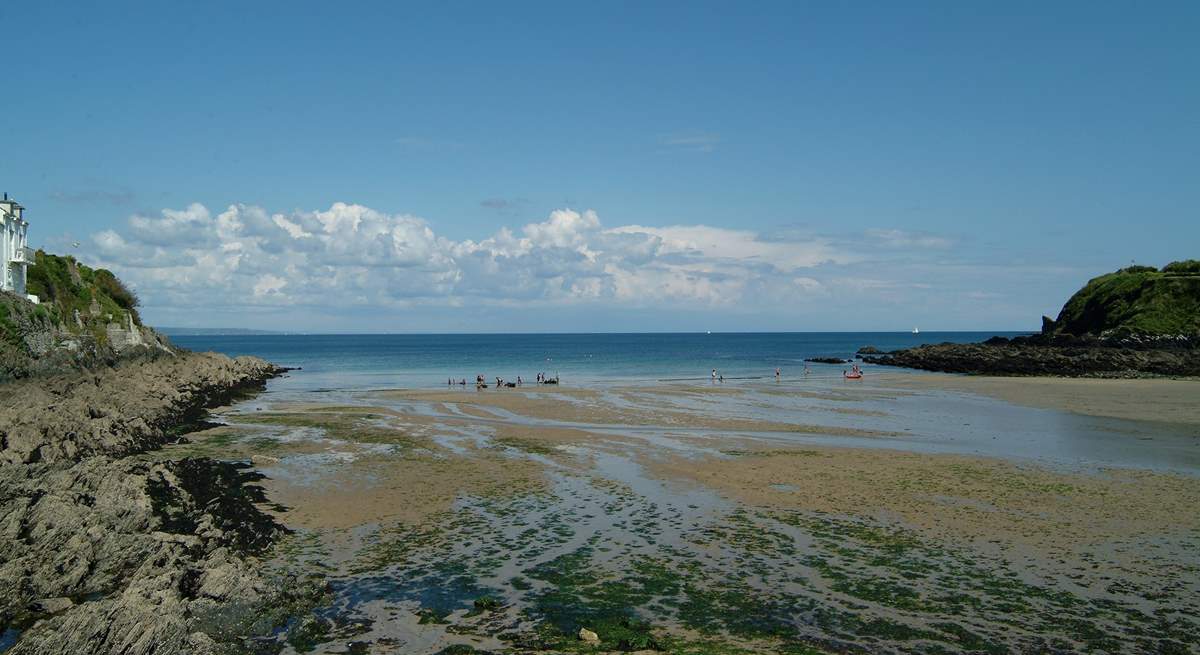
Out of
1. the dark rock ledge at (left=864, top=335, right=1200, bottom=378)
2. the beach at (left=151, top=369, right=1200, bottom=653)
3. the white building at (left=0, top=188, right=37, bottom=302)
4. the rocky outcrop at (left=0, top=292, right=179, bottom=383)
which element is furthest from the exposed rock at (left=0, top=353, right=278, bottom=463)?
the dark rock ledge at (left=864, top=335, right=1200, bottom=378)

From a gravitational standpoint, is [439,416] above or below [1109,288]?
below

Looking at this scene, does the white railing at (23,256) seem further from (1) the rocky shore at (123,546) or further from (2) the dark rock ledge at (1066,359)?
(2) the dark rock ledge at (1066,359)

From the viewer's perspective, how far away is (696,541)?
18578 millimetres

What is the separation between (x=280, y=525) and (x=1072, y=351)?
293 feet

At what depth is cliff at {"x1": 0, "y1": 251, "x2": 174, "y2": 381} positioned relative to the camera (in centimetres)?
4544

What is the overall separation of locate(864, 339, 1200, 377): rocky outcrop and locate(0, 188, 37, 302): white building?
3588 inches

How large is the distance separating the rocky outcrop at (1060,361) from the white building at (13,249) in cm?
9114

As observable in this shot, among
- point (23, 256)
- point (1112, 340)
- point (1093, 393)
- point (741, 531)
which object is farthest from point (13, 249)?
point (1112, 340)

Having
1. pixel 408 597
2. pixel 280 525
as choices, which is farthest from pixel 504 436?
pixel 408 597

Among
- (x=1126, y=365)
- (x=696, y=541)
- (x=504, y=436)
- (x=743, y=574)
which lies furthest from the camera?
→ (x=1126, y=365)

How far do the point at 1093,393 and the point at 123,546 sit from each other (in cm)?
6235

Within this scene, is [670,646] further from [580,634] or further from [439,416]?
[439,416]

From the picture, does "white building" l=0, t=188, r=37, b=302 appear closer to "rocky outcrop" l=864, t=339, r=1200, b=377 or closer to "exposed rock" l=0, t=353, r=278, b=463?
"exposed rock" l=0, t=353, r=278, b=463

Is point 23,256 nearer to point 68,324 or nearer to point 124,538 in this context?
point 68,324
